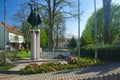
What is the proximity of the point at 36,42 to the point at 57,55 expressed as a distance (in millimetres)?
4553

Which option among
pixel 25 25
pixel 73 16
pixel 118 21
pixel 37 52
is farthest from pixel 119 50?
pixel 25 25

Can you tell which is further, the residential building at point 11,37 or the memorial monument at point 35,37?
the residential building at point 11,37

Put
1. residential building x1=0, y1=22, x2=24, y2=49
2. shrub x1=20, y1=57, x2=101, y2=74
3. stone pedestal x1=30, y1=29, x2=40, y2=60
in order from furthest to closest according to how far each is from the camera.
A: residential building x1=0, y1=22, x2=24, y2=49 < stone pedestal x1=30, y1=29, x2=40, y2=60 < shrub x1=20, y1=57, x2=101, y2=74

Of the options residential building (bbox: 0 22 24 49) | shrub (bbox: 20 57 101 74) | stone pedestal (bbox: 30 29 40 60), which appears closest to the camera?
shrub (bbox: 20 57 101 74)

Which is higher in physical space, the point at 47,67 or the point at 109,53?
the point at 109,53

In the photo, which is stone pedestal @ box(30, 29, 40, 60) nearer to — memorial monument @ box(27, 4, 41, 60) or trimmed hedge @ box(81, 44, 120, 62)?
memorial monument @ box(27, 4, 41, 60)

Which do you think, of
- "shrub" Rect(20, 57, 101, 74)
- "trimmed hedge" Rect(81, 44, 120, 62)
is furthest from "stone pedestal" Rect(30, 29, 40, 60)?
"shrub" Rect(20, 57, 101, 74)

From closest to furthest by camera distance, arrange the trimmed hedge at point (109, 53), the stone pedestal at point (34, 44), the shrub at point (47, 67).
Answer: the shrub at point (47, 67) < the trimmed hedge at point (109, 53) < the stone pedestal at point (34, 44)

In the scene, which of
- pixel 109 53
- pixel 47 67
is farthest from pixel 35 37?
pixel 47 67

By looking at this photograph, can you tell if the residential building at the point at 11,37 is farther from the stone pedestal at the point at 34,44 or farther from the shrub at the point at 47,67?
the shrub at the point at 47,67

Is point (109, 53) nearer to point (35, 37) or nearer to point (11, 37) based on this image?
point (35, 37)

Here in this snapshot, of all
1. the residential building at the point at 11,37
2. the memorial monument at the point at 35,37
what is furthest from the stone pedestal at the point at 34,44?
the residential building at the point at 11,37

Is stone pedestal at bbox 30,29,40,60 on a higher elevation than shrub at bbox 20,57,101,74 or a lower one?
higher

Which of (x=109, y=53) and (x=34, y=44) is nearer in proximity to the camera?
(x=109, y=53)
